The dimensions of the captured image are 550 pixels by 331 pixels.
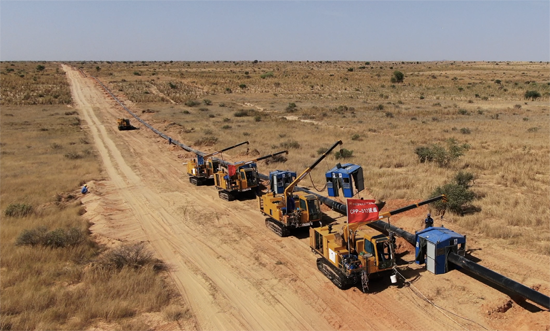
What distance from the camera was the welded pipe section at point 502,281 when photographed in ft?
32.8

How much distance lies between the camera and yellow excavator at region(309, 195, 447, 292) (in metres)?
11.7

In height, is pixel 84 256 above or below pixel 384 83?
below

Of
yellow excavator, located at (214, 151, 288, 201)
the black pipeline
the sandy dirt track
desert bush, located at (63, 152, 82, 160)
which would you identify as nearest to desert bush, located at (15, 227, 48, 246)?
the sandy dirt track

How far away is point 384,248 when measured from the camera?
11.9 meters

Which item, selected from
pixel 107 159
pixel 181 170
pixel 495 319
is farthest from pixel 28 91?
pixel 495 319

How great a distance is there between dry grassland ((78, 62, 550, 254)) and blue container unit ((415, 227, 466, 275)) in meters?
3.59

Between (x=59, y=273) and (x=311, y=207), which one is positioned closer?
(x=59, y=273)

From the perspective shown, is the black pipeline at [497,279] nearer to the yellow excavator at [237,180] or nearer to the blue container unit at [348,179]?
the blue container unit at [348,179]

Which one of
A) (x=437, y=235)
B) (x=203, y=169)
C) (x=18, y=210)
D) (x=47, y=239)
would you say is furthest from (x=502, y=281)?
(x=18, y=210)

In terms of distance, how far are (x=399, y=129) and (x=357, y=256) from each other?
31975 millimetres

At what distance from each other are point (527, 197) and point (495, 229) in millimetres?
4973

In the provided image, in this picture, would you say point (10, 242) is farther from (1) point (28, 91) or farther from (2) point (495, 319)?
(1) point (28, 91)

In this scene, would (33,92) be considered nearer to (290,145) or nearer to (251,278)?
(290,145)

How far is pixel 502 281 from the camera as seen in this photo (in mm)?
11008
